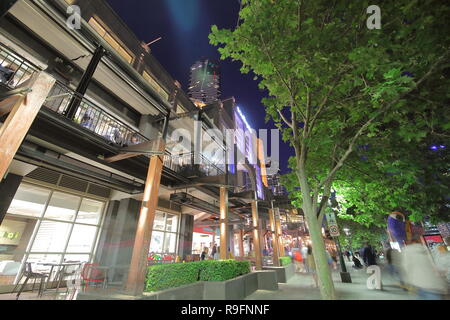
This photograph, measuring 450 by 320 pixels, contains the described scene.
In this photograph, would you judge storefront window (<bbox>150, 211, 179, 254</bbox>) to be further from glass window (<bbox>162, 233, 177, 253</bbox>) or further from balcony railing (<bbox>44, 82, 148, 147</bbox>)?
balcony railing (<bbox>44, 82, 148, 147</bbox>)

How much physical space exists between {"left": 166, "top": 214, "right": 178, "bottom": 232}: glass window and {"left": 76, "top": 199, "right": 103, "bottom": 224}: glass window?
195 inches

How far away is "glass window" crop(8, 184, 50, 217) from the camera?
7938 mm

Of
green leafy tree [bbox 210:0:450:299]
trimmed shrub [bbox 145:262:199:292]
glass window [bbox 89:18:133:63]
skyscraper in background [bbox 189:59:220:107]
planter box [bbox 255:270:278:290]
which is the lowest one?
planter box [bbox 255:270:278:290]

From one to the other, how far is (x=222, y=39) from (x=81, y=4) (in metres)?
8.21

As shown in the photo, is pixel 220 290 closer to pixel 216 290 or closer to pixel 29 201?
pixel 216 290

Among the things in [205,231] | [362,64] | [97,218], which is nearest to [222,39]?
[362,64]

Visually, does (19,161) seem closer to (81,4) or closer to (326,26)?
(81,4)

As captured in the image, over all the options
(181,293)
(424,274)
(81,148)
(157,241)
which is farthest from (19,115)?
(157,241)

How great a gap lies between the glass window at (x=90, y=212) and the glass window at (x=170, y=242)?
5.08m

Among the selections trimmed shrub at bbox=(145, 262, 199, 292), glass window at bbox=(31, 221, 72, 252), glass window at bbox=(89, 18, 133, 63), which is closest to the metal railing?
trimmed shrub at bbox=(145, 262, 199, 292)

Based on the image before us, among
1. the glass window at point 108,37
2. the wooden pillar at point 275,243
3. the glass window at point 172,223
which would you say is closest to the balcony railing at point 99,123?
the glass window at point 108,37

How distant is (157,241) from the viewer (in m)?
13.4

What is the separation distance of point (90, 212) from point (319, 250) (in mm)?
10740

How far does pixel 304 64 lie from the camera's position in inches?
219
